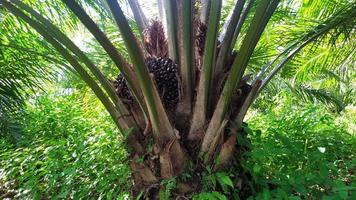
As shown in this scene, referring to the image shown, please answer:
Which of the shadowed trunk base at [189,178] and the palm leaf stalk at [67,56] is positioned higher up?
the palm leaf stalk at [67,56]

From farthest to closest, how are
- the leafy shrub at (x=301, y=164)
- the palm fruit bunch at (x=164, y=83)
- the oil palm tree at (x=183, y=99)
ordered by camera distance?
the palm fruit bunch at (x=164, y=83), the oil palm tree at (x=183, y=99), the leafy shrub at (x=301, y=164)

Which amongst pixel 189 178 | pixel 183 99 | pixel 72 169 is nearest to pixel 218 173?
pixel 189 178

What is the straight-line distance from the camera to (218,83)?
2014 millimetres

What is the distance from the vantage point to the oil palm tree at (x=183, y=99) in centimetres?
175

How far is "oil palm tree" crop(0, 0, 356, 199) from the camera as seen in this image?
1.75 metres

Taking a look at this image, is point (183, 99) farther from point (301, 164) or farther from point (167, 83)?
point (301, 164)

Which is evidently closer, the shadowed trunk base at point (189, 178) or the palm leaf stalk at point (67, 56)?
the palm leaf stalk at point (67, 56)


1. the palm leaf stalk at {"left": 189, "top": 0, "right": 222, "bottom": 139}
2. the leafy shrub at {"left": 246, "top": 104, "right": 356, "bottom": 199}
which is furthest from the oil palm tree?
the leafy shrub at {"left": 246, "top": 104, "right": 356, "bottom": 199}

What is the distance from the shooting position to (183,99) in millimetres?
2020

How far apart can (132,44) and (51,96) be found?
11.8ft

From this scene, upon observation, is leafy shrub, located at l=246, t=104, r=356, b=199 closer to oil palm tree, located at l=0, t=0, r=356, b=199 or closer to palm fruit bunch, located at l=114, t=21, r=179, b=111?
oil palm tree, located at l=0, t=0, r=356, b=199

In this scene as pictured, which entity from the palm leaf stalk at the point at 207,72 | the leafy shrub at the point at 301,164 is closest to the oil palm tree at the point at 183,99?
the palm leaf stalk at the point at 207,72

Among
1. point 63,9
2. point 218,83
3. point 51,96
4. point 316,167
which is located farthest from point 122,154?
point 51,96

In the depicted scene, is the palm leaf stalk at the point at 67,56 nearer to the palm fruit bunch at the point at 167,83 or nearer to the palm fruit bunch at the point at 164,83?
the palm fruit bunch at the point at 164,83
